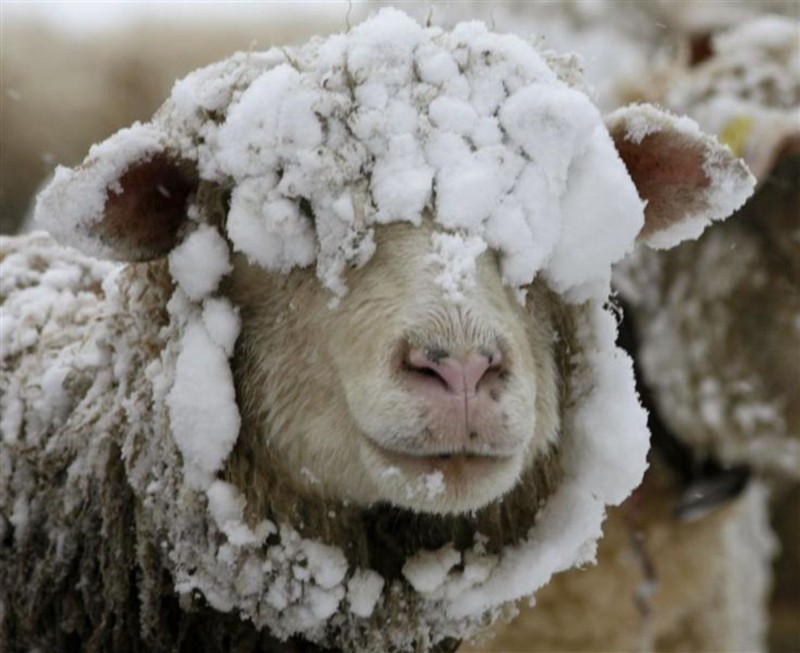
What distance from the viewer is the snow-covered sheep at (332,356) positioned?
229 cm

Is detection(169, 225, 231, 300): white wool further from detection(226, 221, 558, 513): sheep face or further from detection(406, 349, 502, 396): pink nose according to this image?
detection(406, 349, 502, 396): pink nose

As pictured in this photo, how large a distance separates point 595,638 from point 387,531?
2713 mm

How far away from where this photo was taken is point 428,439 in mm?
2158

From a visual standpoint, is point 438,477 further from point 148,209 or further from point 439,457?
point 148,209

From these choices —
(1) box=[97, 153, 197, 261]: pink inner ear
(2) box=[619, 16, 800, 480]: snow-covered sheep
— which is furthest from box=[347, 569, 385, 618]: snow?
(2) box=[619, 16, 800, 480]: snow-covered sheep

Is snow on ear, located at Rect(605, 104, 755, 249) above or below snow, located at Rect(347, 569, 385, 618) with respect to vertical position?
above

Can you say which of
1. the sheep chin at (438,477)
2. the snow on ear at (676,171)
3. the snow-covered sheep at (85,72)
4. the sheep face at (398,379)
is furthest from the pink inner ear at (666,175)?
the snow-covered sheep at (85,72)

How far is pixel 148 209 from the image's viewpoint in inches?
95.9

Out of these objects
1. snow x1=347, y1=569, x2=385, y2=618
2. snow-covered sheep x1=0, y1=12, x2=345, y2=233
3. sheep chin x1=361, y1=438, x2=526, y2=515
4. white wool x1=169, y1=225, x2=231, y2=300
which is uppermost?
snow-covered sheep x1=0, y1=12, x2=345, y2=233

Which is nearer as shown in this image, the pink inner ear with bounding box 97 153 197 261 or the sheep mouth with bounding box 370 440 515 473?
the sheep mouth with bounding box 370 440 515 473

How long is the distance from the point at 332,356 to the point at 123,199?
0.42m

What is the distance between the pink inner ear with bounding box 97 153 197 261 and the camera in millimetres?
2379

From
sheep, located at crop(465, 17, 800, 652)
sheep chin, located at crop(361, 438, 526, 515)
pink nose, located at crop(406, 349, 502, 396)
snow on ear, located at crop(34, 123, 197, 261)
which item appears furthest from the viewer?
sheep, located at crop(465, 17, 800, 652)

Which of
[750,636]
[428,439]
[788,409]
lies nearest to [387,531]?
[428,439]
